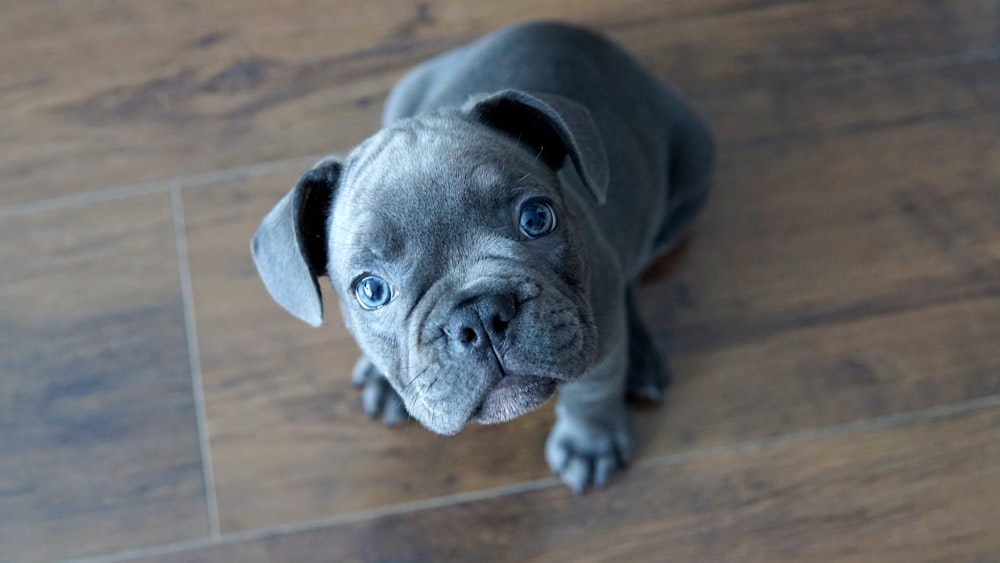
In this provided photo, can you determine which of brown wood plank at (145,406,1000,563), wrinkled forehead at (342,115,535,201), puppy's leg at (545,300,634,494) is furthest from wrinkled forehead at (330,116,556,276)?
brown wood plank at (145,406,1000,563)

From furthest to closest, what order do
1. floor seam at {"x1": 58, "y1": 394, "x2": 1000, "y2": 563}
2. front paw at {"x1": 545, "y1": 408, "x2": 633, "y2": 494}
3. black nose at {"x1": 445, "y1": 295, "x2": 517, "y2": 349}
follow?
floor seam at {"x1": 58, "y1": 394, "x2": 1000, "y2": 563}, front paw at {"x1": 545, "y1": 408, "x2": 633, "y2": 494}, black nose at {"x1": 445, "y1": 295, "x2": 517, "y2": 349}

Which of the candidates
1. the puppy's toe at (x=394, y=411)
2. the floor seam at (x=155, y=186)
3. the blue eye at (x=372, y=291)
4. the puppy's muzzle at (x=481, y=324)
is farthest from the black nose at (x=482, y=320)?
the floor seam at (x=155, y=186)

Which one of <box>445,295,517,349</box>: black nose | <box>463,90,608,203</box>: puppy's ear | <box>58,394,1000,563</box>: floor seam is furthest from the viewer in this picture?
<box>58,394,1000,563</box>: floor seam

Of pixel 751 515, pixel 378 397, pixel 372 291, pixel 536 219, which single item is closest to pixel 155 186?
pixel 378 397

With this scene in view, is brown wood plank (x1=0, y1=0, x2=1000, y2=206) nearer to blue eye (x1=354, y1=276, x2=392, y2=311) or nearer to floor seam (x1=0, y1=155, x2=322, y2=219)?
floor seam (x1=0, y1=155, x2=322, y2=219)

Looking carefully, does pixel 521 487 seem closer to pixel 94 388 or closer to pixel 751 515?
pixel 751 515

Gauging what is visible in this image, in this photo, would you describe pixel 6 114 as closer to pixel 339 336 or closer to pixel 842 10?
pixel 339 336

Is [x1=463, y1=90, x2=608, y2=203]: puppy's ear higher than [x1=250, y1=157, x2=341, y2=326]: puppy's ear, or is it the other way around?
[x1=463, y1=90, x2=608, y2=203]: puppy's ear
